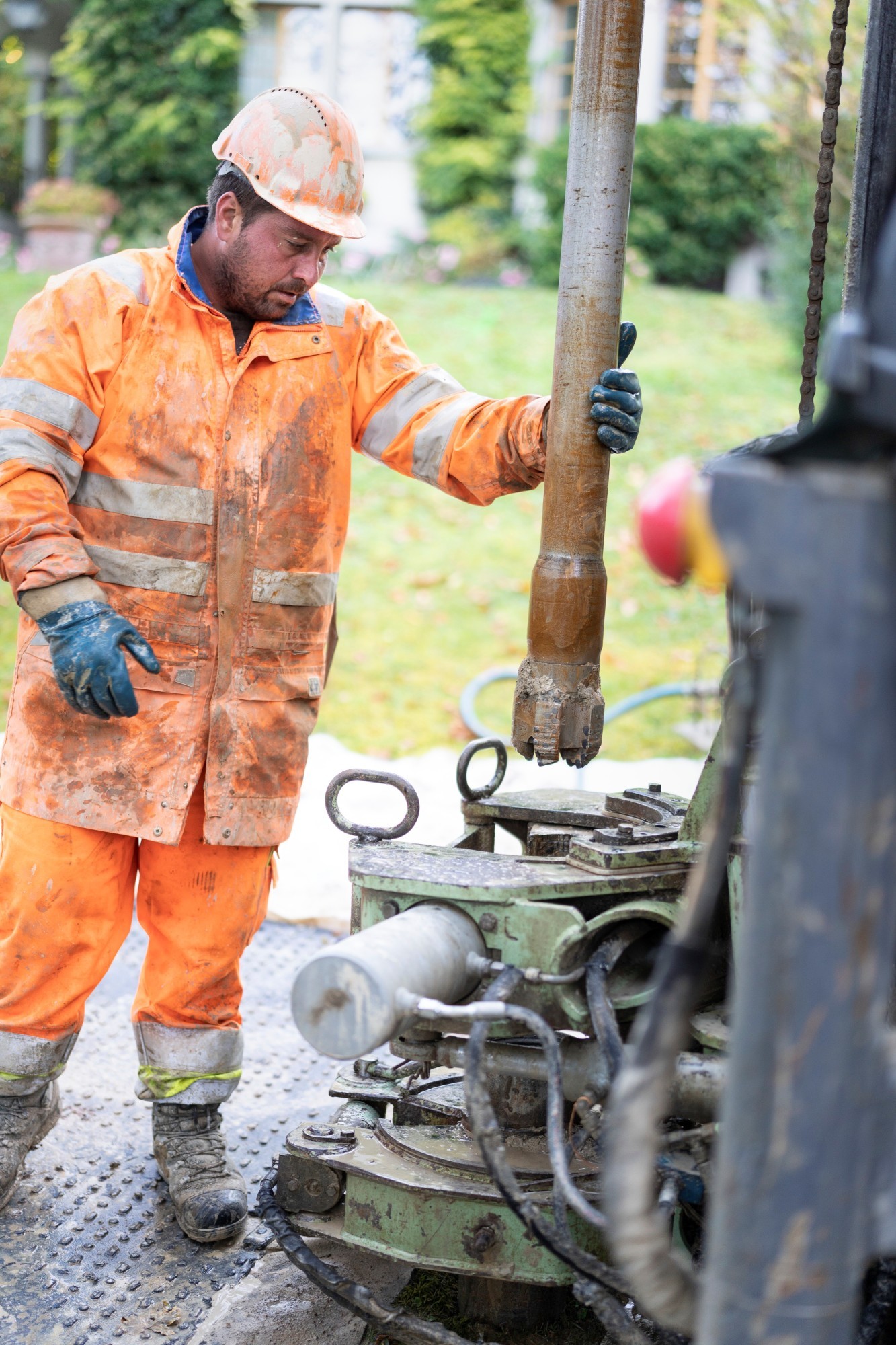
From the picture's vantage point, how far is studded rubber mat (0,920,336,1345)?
7.29 ft

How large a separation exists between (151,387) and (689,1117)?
162 centimetres

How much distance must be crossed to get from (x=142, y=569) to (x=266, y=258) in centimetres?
65

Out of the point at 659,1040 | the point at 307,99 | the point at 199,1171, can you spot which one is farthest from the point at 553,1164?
the point at 307,99

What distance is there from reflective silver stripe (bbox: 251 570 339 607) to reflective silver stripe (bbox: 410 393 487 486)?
0.31m

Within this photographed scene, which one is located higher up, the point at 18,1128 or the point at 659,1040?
the point at 659,1040

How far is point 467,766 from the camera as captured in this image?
2.30 m

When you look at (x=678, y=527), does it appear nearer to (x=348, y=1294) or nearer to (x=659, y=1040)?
A: (x=659, y=1040)

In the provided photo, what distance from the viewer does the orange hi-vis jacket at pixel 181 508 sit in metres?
2.44

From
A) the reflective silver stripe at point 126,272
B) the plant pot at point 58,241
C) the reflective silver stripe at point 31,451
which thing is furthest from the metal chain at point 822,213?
the plant pot at point 58,241

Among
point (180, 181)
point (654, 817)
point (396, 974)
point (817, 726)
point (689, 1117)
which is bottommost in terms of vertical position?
point (689, 1117)

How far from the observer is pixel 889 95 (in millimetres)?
2268

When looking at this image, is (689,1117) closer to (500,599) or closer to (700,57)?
(500,599)

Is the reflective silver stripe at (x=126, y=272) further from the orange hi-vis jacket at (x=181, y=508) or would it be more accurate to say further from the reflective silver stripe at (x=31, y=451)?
the reflective silver stripe at (x=31, y=451)

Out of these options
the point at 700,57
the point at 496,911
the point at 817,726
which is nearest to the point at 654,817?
the point at 496,911
